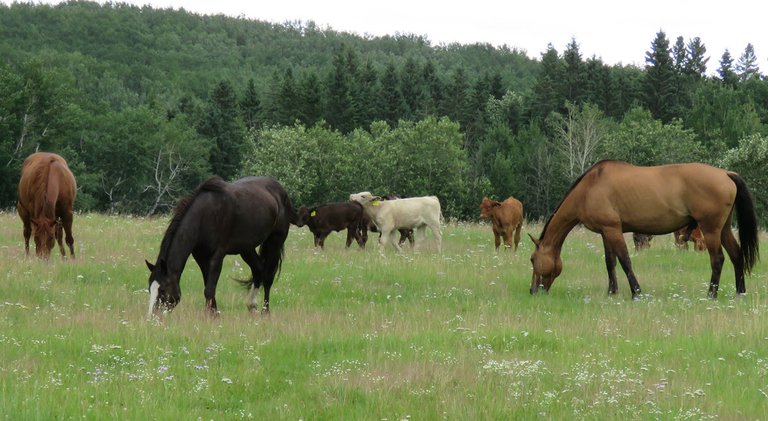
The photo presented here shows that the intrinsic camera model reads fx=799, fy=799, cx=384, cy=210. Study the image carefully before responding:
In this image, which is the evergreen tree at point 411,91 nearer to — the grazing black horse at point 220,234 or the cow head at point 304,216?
the cow head at point 304,216

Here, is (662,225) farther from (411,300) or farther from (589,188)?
(411,300)

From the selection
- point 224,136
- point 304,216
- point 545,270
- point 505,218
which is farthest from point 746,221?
point 224,136

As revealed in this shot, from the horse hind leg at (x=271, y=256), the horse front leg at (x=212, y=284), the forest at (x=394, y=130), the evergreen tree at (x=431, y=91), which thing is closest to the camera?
the horse front leg at (x=212, y=284)

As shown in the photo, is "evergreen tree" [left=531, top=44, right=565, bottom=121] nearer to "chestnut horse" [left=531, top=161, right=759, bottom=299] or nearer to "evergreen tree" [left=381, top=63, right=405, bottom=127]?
"evergreen tree" [left=381, top=63, right=405, bottom=127]

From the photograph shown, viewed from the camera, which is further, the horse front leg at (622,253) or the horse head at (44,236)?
the horse head at (44,236)

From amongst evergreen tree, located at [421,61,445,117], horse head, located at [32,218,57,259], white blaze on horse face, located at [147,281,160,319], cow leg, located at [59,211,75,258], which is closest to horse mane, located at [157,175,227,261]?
white blaze on horse face, located at [147,281,160,319]

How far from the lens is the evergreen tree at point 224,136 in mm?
84250

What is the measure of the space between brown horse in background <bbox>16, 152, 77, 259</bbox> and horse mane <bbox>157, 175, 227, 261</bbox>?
5.45 meters

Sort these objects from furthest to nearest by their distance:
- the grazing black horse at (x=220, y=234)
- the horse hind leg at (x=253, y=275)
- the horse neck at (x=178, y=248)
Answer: the horse hind leg at (x=253, y=275)
the horse neck at (x=178, y=248)
the grazing black horse at (x=220, y=234)

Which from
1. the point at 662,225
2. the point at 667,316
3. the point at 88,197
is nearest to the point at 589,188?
the point at 662,225

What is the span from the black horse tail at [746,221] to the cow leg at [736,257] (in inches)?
3.6

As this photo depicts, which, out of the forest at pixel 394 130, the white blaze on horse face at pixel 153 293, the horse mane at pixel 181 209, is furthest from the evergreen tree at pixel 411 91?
the white blaze on horse face at pixel 153 293

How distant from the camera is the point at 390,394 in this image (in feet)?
22.0

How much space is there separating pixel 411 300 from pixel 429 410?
6198mm
